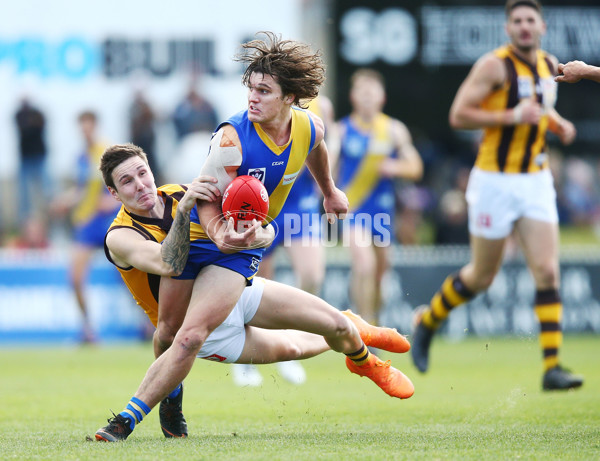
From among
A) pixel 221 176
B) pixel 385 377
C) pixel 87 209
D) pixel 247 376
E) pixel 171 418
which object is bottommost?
pixel 247 376

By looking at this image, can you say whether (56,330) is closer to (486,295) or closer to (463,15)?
(486,295)

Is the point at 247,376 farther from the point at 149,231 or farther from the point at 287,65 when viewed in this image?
the point at 287,65

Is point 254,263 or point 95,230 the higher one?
point 254,263

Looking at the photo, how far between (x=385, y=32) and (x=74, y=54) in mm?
4986

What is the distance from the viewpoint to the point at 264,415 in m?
6.39

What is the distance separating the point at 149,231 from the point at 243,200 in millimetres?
696

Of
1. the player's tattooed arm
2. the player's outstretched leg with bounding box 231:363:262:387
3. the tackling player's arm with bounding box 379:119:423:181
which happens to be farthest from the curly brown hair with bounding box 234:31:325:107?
the tackling player's arm with bounding box 379:119:423:181

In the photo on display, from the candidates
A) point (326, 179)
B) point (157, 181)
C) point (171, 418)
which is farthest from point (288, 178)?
point (157, 181)

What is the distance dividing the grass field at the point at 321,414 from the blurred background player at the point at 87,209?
1861 millimetres

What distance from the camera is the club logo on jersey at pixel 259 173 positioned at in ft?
17.1

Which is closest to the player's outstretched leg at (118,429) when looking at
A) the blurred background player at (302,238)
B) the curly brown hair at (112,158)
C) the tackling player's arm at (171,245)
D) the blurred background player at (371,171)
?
the tackling player's arm at (171,245)

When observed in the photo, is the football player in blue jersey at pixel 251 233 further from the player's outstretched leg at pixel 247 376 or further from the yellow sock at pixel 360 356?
the player's outstretched leg at pixel 247 376

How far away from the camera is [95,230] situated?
12.4 metres

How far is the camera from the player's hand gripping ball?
195 inches
